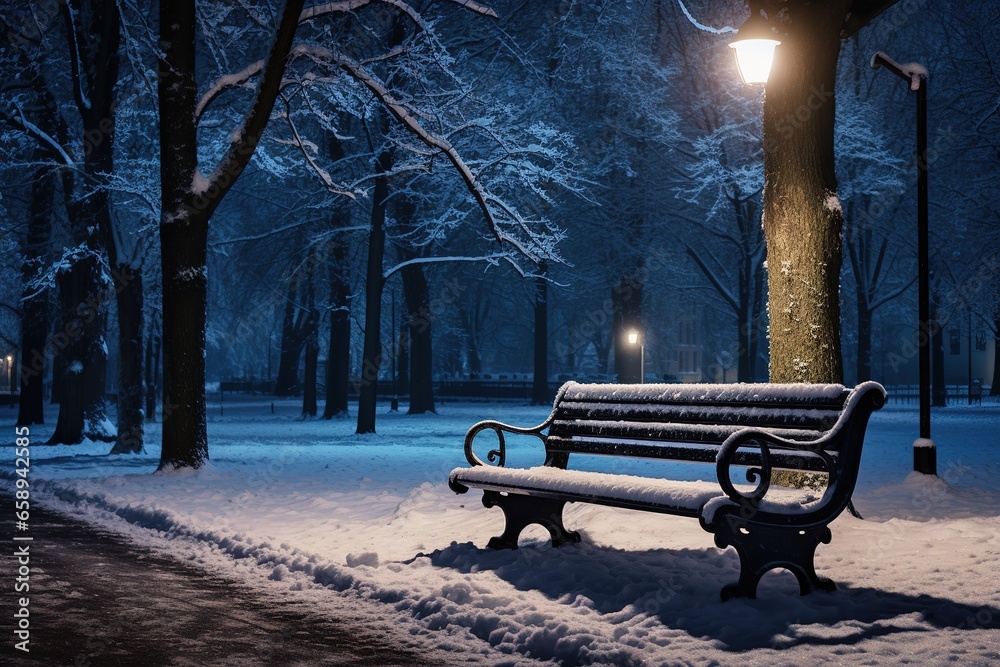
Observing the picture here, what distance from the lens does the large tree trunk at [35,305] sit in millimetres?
26266

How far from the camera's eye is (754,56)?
356 inches

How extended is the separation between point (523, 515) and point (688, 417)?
1.33 metres

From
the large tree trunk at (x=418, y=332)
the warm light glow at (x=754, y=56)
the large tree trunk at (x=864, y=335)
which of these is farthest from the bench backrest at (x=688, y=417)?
the large tree trunk at (x=864, y=335)

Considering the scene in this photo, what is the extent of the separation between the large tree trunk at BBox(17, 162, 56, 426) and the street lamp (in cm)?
1906

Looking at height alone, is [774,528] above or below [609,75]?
below

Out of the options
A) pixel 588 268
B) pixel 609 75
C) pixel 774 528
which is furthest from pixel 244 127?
pixel 588 268

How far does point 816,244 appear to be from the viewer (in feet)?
31.7

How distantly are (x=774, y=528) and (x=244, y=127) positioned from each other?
1013 cm

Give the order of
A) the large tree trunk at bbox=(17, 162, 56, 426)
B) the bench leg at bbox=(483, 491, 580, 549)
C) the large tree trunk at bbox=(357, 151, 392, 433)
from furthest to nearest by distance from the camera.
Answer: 1. the large tree trunk at bbox=(17, 162, 56, 426)
2. the large tree trunk at bbox=(357, 151, 392, 433)
3. the bench leg at bbox=(483, 491, 580, 549)

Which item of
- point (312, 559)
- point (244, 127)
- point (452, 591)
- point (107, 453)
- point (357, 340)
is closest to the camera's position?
point (452, 591)

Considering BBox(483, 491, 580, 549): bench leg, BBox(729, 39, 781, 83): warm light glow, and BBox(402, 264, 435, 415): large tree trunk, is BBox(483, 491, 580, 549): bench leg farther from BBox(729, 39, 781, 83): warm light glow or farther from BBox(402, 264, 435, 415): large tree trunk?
BBox(402, 264, 435, 415): large tree trunk

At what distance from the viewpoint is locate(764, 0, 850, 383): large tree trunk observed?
31.6 ft

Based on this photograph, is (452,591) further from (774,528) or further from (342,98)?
(342,98)

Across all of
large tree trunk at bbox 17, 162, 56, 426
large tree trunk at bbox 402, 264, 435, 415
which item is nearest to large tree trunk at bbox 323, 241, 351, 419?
large tree trunk at bbox 402, 264, 435, 415
